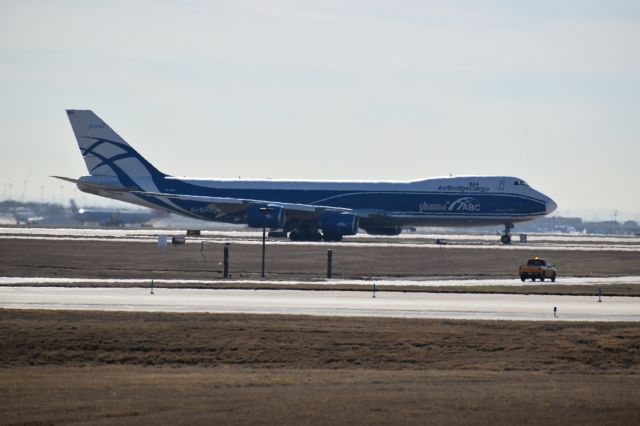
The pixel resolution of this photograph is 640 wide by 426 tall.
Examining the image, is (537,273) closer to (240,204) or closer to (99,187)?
(240,204)

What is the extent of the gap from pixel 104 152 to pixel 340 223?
2441 centimetres

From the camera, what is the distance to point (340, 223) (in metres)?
95.9

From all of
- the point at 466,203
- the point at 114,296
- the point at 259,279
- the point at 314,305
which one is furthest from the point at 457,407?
the point at 466,203

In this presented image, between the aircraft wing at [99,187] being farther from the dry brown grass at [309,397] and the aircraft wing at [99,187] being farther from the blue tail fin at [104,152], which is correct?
the dry brown grass at [309,397]

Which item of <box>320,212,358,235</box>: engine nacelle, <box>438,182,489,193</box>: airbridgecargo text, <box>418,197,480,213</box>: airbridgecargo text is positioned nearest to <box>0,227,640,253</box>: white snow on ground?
<box>320,212,358,235</box>: engine nacelle

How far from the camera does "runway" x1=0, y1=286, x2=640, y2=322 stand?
134ft

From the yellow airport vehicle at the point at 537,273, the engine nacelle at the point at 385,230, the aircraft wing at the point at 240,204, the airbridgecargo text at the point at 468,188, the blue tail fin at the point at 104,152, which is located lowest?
the yellow airport vehicle at the point at 537,273

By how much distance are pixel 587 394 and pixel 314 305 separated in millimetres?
18448

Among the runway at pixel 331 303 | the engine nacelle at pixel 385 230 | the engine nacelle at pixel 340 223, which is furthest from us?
the engine nacelle at pixel 385 230

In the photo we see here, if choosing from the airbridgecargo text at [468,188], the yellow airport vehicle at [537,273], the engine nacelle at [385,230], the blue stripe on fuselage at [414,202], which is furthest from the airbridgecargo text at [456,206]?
the yellow airport vehicle at [537,273]

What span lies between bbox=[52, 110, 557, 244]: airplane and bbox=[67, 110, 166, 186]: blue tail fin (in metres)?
0.09

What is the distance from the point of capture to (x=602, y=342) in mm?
34281

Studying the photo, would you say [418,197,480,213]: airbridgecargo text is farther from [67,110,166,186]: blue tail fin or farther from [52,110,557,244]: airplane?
[67,110,166,186]: blue tail fin

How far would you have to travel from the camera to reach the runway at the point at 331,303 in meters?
40.9
